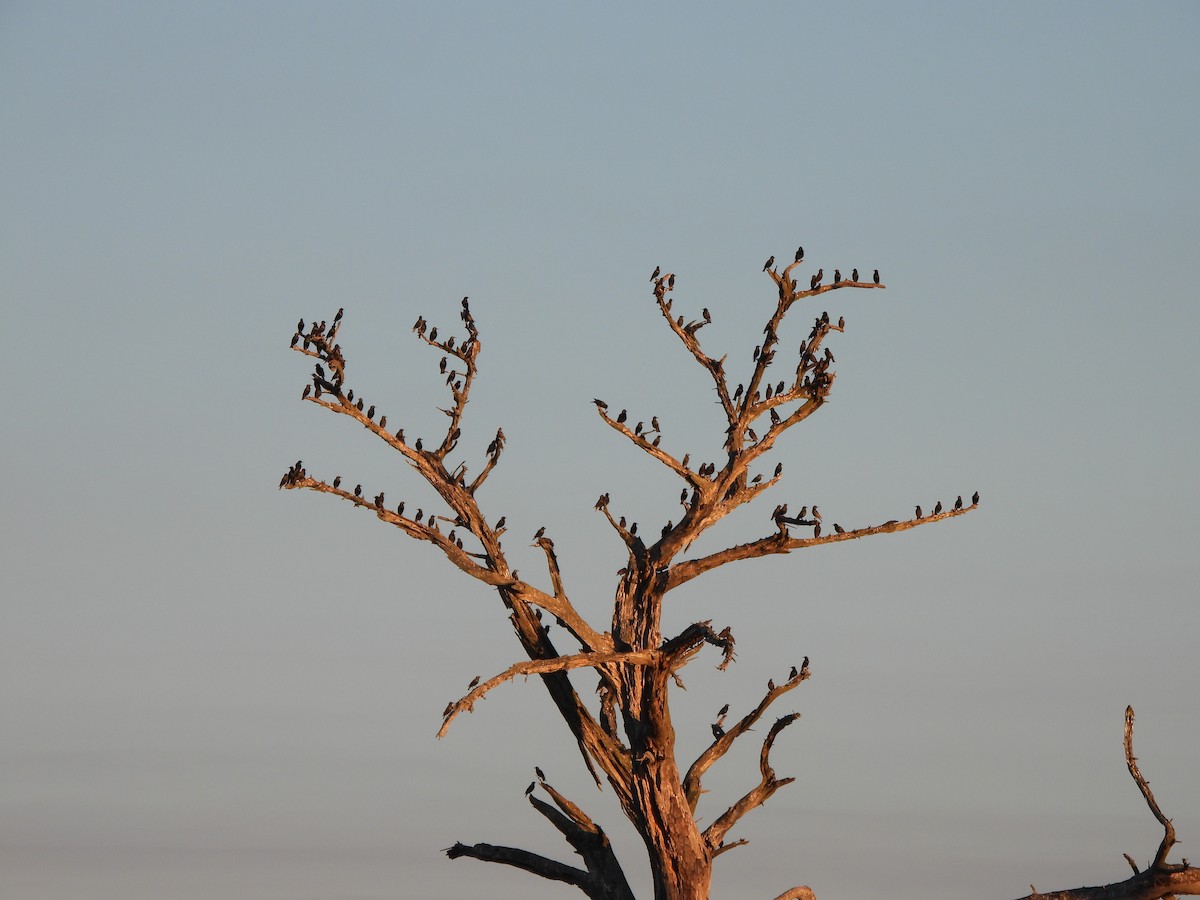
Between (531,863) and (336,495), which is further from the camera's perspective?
(531,863)

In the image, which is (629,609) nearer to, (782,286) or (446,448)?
(446,448)

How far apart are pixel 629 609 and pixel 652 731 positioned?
4.50ft

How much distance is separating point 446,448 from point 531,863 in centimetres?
490

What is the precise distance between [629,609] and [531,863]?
10.7 feet

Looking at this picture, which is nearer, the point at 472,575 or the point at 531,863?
the point at 472,575

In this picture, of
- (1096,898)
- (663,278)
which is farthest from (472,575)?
(1096,898)

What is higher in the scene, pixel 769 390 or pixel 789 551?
pixel 769 390

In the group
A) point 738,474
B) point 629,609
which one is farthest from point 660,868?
point 738,474

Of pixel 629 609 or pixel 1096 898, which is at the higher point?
pixel 629 609

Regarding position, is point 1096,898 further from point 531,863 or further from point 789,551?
point 531,863

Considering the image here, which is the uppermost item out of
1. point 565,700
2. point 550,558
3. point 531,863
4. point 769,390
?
point 769,390

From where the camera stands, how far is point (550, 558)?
19.2m

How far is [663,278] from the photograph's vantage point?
756 inches

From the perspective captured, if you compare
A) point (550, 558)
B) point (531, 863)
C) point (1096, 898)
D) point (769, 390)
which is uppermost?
point (769, 390)
